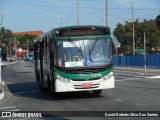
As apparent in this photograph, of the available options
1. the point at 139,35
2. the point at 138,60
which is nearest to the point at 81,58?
the point at 138,60

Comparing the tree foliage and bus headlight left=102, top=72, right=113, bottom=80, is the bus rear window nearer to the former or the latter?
bus headlight left=102, top=72, right=113, bottom=80

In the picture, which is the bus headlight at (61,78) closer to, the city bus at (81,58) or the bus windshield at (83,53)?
the city bus at (81,58)

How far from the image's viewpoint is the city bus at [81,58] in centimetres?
1691

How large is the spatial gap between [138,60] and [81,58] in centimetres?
5122

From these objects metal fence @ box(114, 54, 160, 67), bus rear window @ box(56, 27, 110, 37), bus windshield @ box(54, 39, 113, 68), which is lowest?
metal fence @ box(114, 54, 160, 67)

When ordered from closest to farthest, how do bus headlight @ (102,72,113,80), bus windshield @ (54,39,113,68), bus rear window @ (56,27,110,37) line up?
bus windshield @ (54,39,113,68) < bus headlight @ (102,72,113,80) < bus rear window @ (56,27,110,37)

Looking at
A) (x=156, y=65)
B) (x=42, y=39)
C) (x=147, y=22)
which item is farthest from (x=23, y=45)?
(x=42, y=39)

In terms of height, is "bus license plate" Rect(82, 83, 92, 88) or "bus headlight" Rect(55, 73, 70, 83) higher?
"bus headlight" Rect(55, 73, 70, 83)

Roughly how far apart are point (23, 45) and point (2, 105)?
170316 mm

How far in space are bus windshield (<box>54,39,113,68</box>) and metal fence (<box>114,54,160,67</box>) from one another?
4193 centimetres

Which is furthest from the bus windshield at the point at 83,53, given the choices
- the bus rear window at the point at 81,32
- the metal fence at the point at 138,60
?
the metal fence at the point at 138,60

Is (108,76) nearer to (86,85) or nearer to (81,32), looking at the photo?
(86,85)

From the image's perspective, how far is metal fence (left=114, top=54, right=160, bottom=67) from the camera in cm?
5934

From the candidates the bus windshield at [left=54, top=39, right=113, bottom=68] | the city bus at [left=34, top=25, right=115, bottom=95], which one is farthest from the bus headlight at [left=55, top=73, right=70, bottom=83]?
the bus windshield at [left=54, top=39, right=113, bottom=68]
